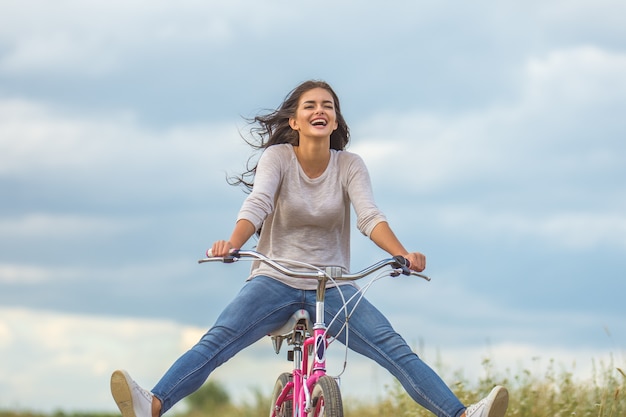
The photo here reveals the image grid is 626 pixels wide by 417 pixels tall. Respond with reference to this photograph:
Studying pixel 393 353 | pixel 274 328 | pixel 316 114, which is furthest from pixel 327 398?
pixel 316 114

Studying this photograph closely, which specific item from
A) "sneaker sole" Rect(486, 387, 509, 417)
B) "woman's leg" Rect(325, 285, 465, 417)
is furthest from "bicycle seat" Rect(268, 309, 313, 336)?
"sneaker sole" Rect(486, 387, 509, 417)

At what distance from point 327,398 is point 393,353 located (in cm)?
92

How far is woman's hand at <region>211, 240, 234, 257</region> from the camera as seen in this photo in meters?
5.25

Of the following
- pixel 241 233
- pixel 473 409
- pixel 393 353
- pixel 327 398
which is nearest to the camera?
pixel 327 398

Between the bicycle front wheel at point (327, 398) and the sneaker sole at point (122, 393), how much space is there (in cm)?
108

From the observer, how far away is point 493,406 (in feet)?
17.4

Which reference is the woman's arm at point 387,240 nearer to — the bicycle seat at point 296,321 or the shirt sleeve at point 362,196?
the shirt sleeve at point 362,196

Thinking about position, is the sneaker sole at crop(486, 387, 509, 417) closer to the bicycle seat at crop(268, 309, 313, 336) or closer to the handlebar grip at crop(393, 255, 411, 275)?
the handlebar grip at crop(393, 255, 411, 275)

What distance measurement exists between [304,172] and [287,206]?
271mm

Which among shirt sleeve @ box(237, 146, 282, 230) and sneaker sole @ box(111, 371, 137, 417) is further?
shirt sleeve @ box(237, 146, 282, 230)

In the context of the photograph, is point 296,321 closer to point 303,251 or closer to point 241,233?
point 303,251

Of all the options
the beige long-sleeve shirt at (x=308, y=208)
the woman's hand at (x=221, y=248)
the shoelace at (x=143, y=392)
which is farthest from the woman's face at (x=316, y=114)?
the shoelace at (x=143, y=392)

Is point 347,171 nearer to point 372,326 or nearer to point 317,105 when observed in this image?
point 317,105

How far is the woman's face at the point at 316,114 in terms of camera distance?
19.8ft
